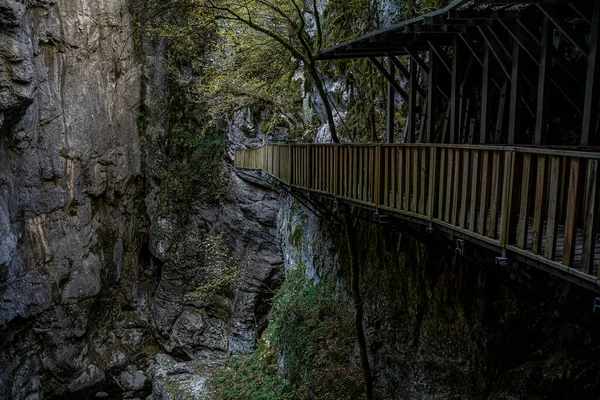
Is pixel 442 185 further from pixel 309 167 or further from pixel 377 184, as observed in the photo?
pixel 309 167

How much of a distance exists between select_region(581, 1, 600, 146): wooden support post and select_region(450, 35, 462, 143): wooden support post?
7.93 feet

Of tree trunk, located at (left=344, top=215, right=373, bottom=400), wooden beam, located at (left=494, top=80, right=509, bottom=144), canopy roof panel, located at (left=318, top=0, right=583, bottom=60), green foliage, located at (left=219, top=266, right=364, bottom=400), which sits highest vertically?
canopy roof panel, located at (left=318, top=0, right=583, bottom=60)

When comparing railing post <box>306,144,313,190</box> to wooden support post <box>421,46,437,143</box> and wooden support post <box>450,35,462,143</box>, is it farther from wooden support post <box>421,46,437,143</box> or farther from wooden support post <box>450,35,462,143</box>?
wooden support post <box>450,35,462,143</box>

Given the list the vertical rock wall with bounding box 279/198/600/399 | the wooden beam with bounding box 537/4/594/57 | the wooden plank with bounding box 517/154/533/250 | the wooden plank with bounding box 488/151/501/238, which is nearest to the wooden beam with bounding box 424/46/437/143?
the vertical rock wall with bounding box 279/198/600/399

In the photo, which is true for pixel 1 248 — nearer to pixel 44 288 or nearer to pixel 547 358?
pixel 44 288

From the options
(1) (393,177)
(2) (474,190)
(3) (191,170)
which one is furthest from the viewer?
(3) (191,170)

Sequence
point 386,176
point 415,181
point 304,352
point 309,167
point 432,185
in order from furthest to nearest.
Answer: point 304,352 → point 309,167 → point 386,176 → point 415,181 → point 432,185

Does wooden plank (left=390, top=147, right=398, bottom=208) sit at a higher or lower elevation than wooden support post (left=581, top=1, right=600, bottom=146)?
lower

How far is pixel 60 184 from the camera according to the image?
18.6 meters

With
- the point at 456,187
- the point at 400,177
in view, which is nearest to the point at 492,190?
the point at 456,187

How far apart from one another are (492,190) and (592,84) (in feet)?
6.16

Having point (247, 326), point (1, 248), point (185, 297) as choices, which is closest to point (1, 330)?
point (1, 248)

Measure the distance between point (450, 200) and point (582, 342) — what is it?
2097mm

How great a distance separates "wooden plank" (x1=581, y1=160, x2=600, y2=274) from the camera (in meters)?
2.94
